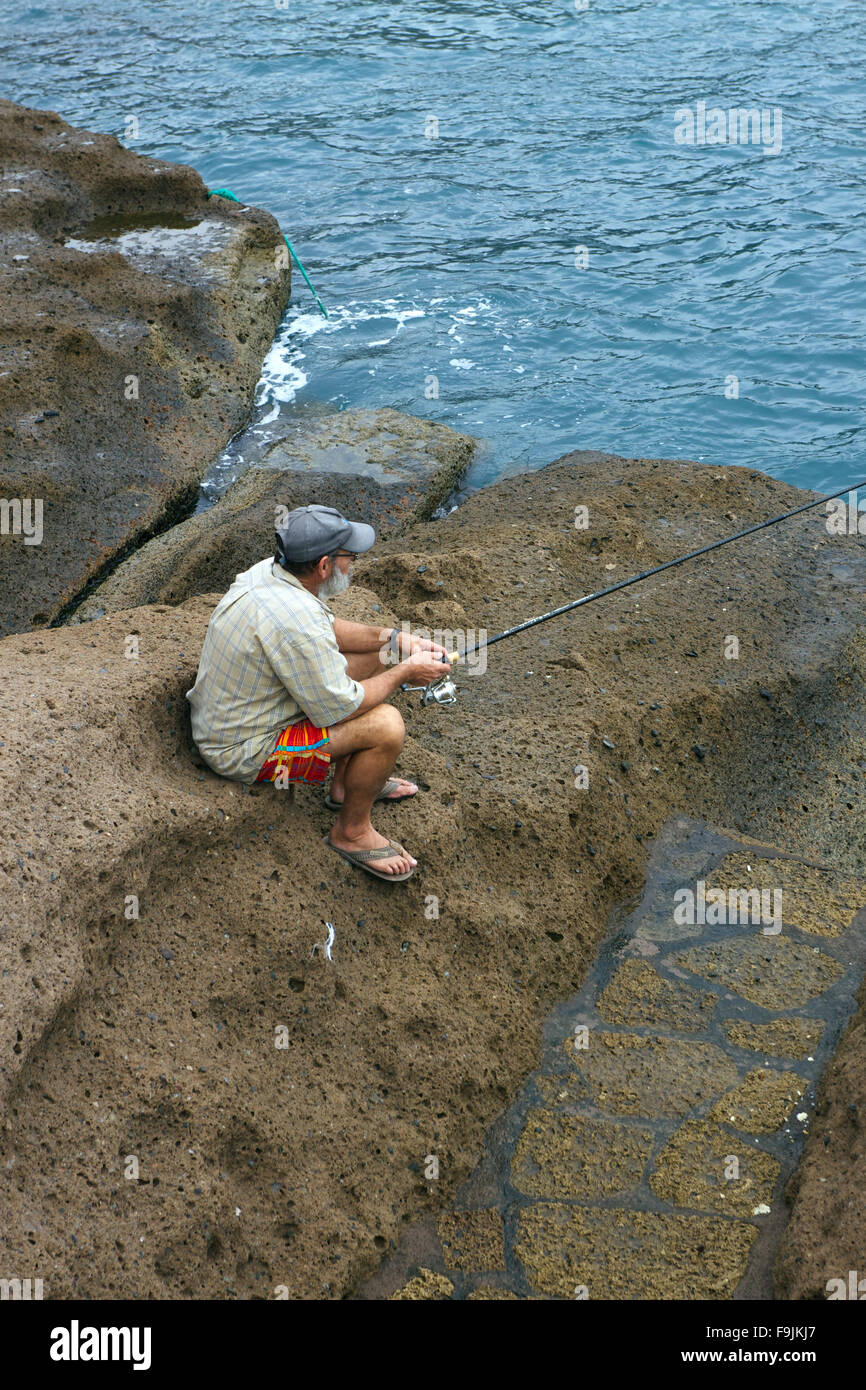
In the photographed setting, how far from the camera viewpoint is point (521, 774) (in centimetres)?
550

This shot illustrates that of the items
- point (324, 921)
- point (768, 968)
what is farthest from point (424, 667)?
point (768, 968)

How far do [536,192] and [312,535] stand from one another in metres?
12.4

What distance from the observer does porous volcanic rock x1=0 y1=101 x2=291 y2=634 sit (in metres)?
8.55

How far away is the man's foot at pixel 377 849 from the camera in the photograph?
4738mm

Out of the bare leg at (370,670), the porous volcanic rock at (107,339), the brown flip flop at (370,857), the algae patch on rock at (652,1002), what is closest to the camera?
the brown flip flop at (370,857)

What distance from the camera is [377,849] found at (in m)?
4.74

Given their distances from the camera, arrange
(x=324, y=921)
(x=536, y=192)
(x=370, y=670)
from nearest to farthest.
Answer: (x=324, y=921), (x=370, y=670), (x=536, y=192)

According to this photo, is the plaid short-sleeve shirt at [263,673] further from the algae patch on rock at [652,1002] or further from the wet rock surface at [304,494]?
the wet rock surface at [304,494]

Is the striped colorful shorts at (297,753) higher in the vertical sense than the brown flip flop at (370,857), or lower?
higher

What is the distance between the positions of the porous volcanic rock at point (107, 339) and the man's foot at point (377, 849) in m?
3.95

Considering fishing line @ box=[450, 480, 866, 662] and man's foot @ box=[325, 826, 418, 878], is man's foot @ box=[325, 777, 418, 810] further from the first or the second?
fishing line @ box=[450, 480, 866, 662]

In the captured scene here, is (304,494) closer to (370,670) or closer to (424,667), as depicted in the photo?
(370,670)

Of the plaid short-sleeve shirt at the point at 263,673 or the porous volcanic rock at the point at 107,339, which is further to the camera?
the porous volcanic rock at the point at 107,339

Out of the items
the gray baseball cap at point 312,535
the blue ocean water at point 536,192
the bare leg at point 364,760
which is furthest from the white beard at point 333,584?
the blue ocean water at point 536,192
